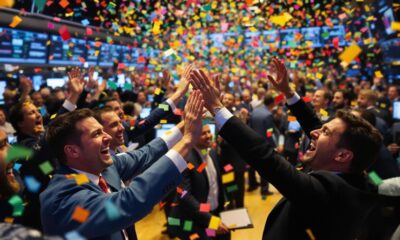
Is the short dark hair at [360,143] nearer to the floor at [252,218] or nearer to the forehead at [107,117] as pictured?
the forehead at [107,117]

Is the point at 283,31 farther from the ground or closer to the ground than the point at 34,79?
farther from the ground

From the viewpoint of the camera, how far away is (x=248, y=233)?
4738 millimetres

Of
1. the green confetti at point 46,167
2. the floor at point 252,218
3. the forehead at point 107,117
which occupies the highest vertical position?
the forehead at point 107,117

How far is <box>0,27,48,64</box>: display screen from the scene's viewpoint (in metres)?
7.57

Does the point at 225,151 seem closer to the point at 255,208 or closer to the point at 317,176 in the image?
the point at 255,208

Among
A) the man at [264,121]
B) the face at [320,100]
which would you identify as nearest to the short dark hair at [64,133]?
the face at [320,100]

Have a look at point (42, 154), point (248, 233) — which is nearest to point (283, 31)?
point (248, 233)

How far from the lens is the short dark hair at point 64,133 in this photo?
1.80 m

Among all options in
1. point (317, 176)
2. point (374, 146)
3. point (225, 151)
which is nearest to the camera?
point (317, 176)

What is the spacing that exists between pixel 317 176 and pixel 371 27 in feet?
40.4

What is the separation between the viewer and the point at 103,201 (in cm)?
149

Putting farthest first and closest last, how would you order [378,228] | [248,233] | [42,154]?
[248,233] < [42,154] < [378,228]

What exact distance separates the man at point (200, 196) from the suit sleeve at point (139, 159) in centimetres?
44

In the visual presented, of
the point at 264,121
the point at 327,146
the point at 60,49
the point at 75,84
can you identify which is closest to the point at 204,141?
the point at 75,84
